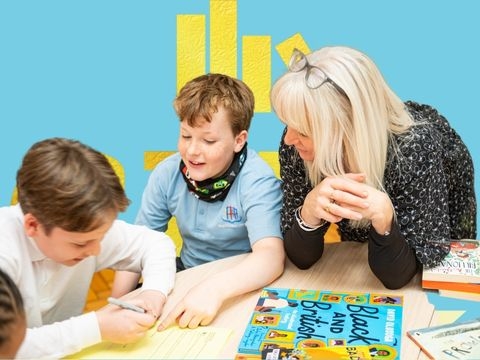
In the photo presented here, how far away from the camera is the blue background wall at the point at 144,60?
7.68 feet

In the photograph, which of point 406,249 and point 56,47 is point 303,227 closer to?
point 406,249

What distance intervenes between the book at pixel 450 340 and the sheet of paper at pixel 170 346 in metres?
0.33

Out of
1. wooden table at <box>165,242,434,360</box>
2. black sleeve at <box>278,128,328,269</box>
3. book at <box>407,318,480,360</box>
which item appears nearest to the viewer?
book at <box>407,318,480,360</box>

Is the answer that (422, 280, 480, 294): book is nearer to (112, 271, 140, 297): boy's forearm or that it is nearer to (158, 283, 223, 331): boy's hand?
(158, 283, 223, 331): boy's hand

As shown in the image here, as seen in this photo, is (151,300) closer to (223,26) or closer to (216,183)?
(216,183)

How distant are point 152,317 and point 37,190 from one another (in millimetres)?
304

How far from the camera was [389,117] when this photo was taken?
59.0 inches

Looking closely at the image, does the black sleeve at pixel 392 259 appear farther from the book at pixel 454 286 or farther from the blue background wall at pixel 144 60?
the blue background wall at pixel 144 60

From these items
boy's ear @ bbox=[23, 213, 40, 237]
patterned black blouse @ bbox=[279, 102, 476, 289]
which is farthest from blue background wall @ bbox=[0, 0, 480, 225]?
boy's ear @ bbox=[23, 213, 40, 237]

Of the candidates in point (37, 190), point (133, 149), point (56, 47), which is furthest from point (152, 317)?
point (56, 47)

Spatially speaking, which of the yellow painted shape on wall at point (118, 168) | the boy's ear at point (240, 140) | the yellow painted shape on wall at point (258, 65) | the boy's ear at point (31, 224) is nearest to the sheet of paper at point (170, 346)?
the boy's ear at point (31, 224)

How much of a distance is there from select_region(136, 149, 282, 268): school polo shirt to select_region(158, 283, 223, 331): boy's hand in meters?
0.29

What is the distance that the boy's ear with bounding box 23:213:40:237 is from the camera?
126cm

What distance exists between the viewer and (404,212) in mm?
1487
